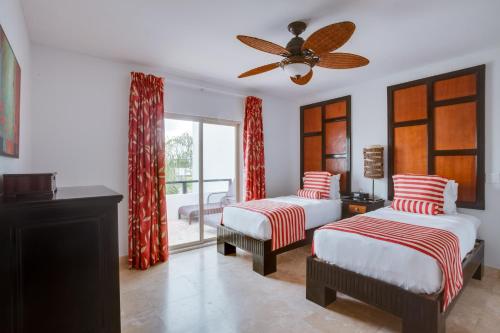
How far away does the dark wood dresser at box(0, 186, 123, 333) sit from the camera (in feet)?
3.56

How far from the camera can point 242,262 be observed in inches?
130

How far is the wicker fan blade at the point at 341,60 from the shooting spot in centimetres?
220

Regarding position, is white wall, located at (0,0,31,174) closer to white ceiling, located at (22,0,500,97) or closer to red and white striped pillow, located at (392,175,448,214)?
white ceiling, located at (22,0,500,97)

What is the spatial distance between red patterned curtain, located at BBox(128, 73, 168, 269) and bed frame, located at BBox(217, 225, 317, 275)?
2.55 feet

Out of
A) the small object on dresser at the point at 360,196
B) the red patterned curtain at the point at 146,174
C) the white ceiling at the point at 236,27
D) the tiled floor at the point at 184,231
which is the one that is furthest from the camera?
the tiled floor at the point at 184,231

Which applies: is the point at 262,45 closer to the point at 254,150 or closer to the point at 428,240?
the point at 428,240

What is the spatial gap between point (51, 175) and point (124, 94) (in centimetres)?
220

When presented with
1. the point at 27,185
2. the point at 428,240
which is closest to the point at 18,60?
the point at 27,185

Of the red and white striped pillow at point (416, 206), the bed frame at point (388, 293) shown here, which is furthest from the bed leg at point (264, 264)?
the red and white striped pillow at point (416, 206)

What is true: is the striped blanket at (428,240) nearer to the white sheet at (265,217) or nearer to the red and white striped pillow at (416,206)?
the red and white striped pillow at (416,206)

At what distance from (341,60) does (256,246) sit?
7.13ft

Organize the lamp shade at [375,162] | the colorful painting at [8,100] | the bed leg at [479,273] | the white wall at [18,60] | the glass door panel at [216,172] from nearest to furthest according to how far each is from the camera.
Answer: the colorful painting at [8,100]
the white wall at [18,60]
the bed leg at [479,273]
the lamp shade at [375,162]
the glass door panel at [216,172]

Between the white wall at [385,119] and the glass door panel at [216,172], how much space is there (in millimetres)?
1574

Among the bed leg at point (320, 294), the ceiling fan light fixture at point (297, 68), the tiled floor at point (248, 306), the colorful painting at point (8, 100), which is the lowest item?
the tiled floor at point (248, 306)
